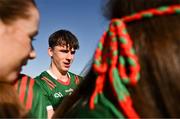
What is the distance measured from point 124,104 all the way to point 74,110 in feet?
0.62

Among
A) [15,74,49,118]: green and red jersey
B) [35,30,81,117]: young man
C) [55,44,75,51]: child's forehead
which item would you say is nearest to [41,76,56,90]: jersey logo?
[35,30,81,117]: young man

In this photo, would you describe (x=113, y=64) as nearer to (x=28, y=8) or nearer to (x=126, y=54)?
(x=126, y=54)

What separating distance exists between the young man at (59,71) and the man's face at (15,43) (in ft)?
8.80

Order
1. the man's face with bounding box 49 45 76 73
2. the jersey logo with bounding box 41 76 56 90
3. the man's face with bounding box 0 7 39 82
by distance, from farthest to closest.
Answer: the man's face with bounding box 49 45 76 73, the jersey logo with bounding box 41 76 56 90, the man's face with bounding box 0 7 39 82

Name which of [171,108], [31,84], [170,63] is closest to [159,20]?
[170,63]

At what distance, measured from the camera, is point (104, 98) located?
46.8 inches

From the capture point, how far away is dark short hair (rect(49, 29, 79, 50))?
5.29m

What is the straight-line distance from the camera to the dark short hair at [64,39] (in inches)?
208

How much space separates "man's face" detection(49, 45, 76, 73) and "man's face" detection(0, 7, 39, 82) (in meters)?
3.29

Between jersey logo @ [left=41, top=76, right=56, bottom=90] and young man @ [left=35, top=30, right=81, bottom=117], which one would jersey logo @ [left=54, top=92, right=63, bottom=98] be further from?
jersey logo @ [left=41, top=76, right=56, bottom=90]

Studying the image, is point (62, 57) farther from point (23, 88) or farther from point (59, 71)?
point (23, 88)

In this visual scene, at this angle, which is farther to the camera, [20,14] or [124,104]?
[20,14]

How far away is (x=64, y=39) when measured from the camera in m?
5.30

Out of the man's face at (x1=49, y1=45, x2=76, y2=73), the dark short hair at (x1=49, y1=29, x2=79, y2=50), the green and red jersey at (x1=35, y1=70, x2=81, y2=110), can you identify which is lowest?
the green and red jersey at (x1=35, y1=70, x2=81, y2=110)
